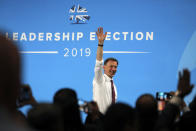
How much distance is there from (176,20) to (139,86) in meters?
1.26

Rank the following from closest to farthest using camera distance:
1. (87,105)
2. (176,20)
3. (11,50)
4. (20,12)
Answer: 1. (11,50)
2. (87,105)
3. (176,20)
4. (20,12)

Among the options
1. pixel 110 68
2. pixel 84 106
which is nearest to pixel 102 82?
pixel 110 68

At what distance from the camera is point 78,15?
4.98 metres

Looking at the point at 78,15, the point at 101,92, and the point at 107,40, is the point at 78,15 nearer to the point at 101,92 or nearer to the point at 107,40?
the point at 107,40

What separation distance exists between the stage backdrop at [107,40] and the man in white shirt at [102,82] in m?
1.43

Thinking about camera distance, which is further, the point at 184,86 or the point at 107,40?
the point at 107,40

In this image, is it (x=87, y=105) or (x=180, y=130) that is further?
(x=87, y=105)

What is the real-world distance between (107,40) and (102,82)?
1878 millimetres

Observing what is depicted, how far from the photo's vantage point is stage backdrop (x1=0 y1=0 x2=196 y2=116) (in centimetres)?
448

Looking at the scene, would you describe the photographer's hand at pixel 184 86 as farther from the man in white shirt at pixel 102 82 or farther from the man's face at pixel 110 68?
the man's face at pixel 110 68

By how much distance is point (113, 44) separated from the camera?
15.7ft

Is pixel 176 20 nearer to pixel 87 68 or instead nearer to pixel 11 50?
pixel 87 68

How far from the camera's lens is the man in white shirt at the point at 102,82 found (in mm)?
2898

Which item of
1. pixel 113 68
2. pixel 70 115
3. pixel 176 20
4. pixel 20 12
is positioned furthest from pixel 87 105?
pixel 20 12
